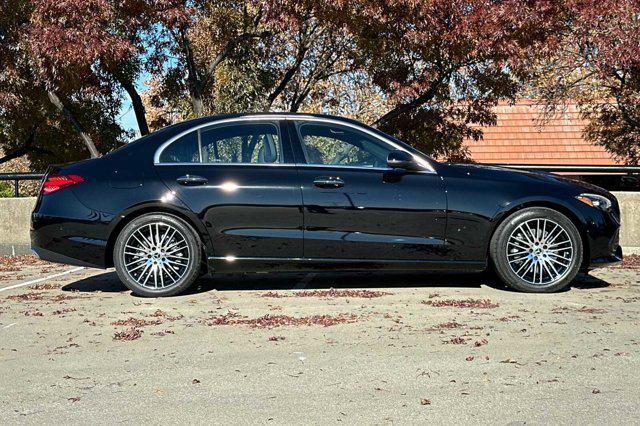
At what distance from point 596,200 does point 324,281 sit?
268 cm

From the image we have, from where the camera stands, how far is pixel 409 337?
590cm

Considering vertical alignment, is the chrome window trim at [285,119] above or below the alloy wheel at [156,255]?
above

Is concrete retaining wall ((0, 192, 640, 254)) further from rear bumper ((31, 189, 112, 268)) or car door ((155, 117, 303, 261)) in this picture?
car door ((155, 117, 303, 261))

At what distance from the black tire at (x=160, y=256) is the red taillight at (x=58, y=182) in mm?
634

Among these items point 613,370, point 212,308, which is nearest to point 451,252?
point 212,308

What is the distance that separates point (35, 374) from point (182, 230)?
2.87 meters

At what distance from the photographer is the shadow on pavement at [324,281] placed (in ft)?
27.5

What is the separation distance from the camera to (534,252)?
786cm

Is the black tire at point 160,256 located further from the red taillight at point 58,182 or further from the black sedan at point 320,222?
the red taillight at point 58,182

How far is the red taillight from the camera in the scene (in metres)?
7.94

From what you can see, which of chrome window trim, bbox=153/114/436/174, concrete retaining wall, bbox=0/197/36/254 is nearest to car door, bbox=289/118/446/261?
chrome window trim, bbox=153/114/436/174

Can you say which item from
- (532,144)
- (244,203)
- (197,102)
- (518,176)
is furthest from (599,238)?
(532,144)

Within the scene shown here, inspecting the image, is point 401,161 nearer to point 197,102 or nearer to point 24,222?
point 24,222

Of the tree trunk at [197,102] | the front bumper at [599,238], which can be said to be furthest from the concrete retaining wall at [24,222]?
the tree trunk at [197,102]
